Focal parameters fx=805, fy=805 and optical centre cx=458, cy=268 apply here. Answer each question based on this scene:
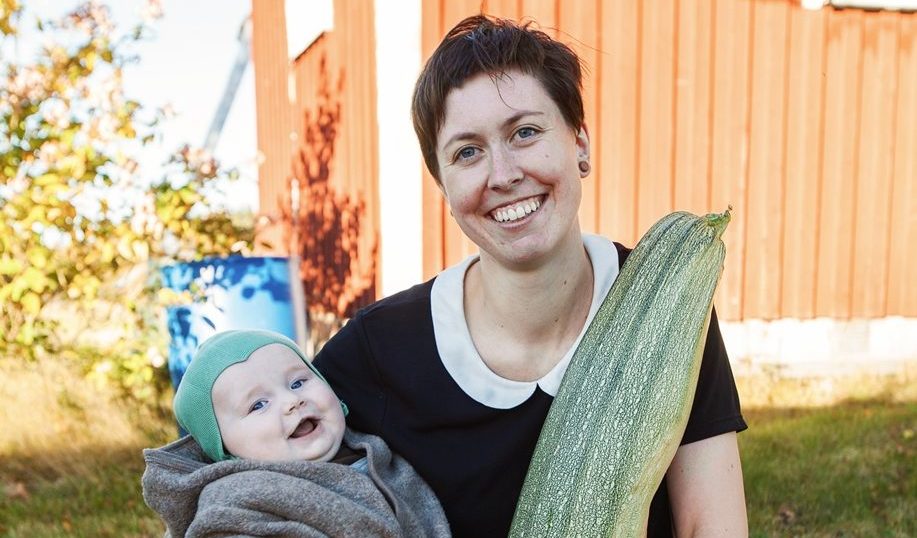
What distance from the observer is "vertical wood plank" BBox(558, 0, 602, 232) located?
5793 millimetres

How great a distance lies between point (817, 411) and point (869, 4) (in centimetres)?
350

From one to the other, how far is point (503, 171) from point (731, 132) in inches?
198

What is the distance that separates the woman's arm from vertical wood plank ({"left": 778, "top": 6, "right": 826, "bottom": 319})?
5.01m

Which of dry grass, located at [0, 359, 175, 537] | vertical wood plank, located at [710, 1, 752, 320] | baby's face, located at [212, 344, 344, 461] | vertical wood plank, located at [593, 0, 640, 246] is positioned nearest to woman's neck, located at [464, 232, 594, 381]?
baby's face, located at [212, 344, 344, 461]

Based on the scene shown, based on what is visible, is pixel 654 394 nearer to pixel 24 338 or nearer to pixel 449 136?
pixel 449 136

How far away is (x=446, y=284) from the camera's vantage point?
7.13ft

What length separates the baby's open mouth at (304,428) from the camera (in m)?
1.86

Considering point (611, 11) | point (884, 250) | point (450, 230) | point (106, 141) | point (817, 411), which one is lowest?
point (817, 411)

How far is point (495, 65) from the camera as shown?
1844mm

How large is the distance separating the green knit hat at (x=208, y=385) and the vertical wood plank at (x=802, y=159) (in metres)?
5.48

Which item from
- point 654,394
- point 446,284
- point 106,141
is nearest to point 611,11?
point 106,141

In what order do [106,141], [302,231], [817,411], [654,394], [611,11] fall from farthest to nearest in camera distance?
1. [302,231]
2. [611,11]
3. [817,411]
4. [106,141]
5. [654,394]

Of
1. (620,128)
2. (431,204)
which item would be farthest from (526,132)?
(620,128)

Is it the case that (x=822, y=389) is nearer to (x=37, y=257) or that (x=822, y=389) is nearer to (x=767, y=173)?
(x=767, y=173)
